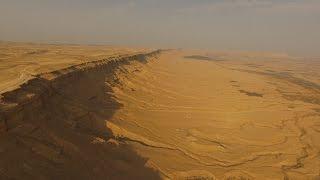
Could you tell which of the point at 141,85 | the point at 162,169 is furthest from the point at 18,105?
the point at 141,85

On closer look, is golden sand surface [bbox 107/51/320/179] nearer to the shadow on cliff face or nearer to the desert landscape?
the desert landscape

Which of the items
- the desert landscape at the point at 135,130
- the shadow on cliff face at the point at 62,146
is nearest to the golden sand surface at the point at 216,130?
the desert landscape at the point at 135,130

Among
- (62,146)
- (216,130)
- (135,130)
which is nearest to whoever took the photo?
(62,146)

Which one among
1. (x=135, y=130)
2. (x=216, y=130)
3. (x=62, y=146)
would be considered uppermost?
(x=62, y=146)

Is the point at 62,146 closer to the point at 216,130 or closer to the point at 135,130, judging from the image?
the point at 135,130

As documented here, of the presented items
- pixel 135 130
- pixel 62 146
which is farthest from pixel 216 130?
pixel 62 146

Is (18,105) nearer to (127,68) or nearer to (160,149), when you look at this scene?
(160,149)

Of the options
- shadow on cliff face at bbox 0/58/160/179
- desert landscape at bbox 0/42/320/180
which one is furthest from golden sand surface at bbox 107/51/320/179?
shadow on cliff face at bbox 0/58/160/179
